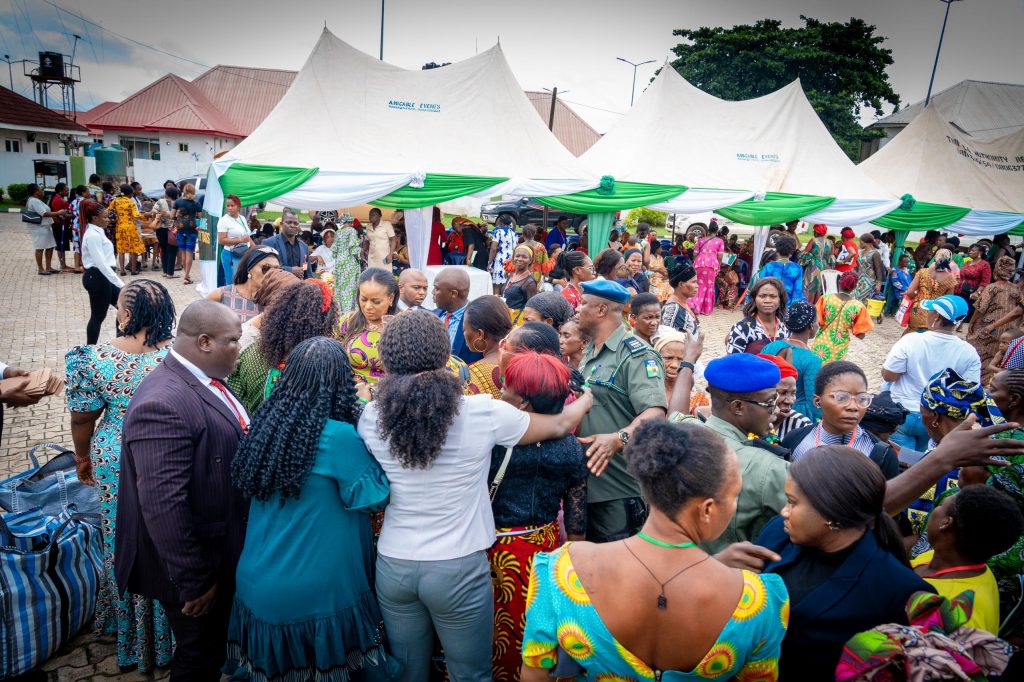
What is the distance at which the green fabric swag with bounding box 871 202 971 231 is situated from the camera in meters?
13.0

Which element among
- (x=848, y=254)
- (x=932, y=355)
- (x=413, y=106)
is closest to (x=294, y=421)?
(x=932, y=355)

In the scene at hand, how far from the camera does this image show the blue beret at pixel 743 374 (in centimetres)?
246

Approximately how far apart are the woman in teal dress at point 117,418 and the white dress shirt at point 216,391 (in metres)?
0.52

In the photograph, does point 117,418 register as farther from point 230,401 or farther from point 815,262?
point 815,262

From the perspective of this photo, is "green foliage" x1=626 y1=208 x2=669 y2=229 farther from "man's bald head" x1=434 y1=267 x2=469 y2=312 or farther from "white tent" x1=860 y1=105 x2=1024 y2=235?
"man's bald head" x1=434 y1=267 x2=469 y2=312

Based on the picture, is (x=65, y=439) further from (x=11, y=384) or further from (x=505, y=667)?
(x=505, y=667)

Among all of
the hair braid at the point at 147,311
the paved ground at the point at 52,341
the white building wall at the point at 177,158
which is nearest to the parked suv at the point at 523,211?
the paved ground at the point at 52,341

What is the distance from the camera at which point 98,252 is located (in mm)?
7438

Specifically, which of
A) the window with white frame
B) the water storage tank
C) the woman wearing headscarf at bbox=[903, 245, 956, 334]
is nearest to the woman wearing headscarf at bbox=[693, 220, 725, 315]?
the woman wearing headscarf at bbox=[903, 245, 956, 334]

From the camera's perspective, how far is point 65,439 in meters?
5.48

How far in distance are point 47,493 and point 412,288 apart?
2707mm

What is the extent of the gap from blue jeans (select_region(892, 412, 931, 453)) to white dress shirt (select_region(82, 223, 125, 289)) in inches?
325

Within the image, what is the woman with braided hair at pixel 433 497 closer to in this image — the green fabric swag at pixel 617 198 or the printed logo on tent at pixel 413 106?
the green fabric swag at pixel 617 198

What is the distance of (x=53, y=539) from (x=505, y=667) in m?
2.35
